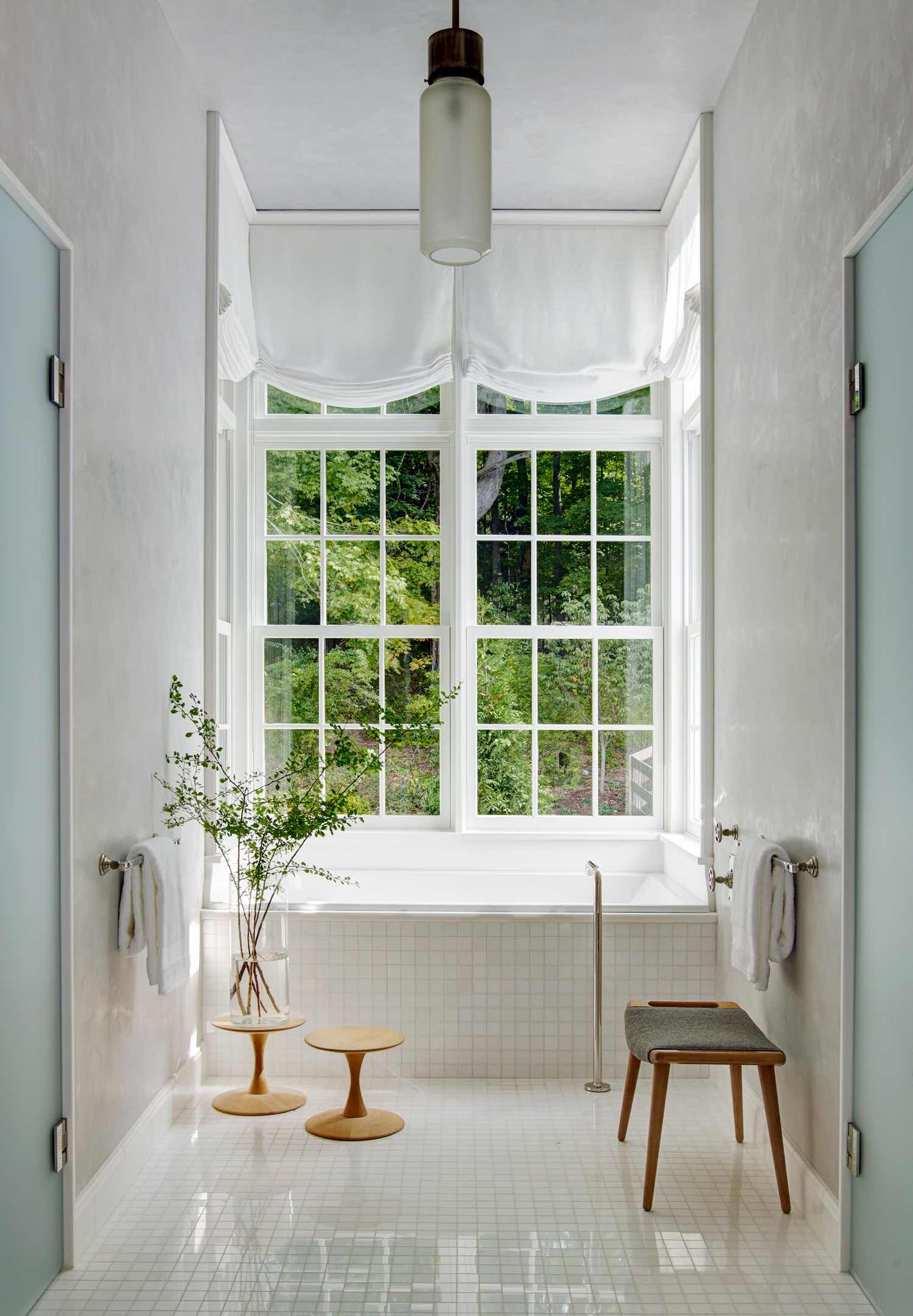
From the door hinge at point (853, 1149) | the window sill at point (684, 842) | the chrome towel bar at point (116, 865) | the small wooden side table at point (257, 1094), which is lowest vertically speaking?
the small wooden side table at point (257, 1094)

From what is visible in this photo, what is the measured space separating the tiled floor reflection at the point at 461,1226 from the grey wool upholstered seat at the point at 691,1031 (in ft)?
1.26

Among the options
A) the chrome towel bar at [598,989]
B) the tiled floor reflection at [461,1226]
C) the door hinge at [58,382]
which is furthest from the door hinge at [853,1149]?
the door hinge at [58,382]

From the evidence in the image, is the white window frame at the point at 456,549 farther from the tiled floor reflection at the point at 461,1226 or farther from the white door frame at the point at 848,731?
the white door frame at the point at 848,731

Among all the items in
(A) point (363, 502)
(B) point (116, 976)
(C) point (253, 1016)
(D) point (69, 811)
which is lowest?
(C) point (253, 1016)

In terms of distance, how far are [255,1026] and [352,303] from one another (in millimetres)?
2799

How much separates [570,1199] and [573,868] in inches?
73.7

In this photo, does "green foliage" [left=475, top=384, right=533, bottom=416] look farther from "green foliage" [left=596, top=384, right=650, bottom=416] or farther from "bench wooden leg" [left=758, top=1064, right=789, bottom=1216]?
"bench wooden leg" [left=758, top=1064, right=789, bottom=1216]

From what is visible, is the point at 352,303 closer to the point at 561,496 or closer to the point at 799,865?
the point at 561,496

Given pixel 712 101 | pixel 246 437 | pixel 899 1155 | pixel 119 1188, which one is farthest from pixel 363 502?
pixel 899 1155

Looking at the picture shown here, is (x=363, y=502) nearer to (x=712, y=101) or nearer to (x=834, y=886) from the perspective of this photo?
(x=712, y=101)

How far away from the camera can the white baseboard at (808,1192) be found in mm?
2568

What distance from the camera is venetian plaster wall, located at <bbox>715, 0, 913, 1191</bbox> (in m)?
2.47

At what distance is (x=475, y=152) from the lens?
2750 mm

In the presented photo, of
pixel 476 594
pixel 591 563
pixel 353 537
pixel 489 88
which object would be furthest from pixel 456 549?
pixel 489 88
